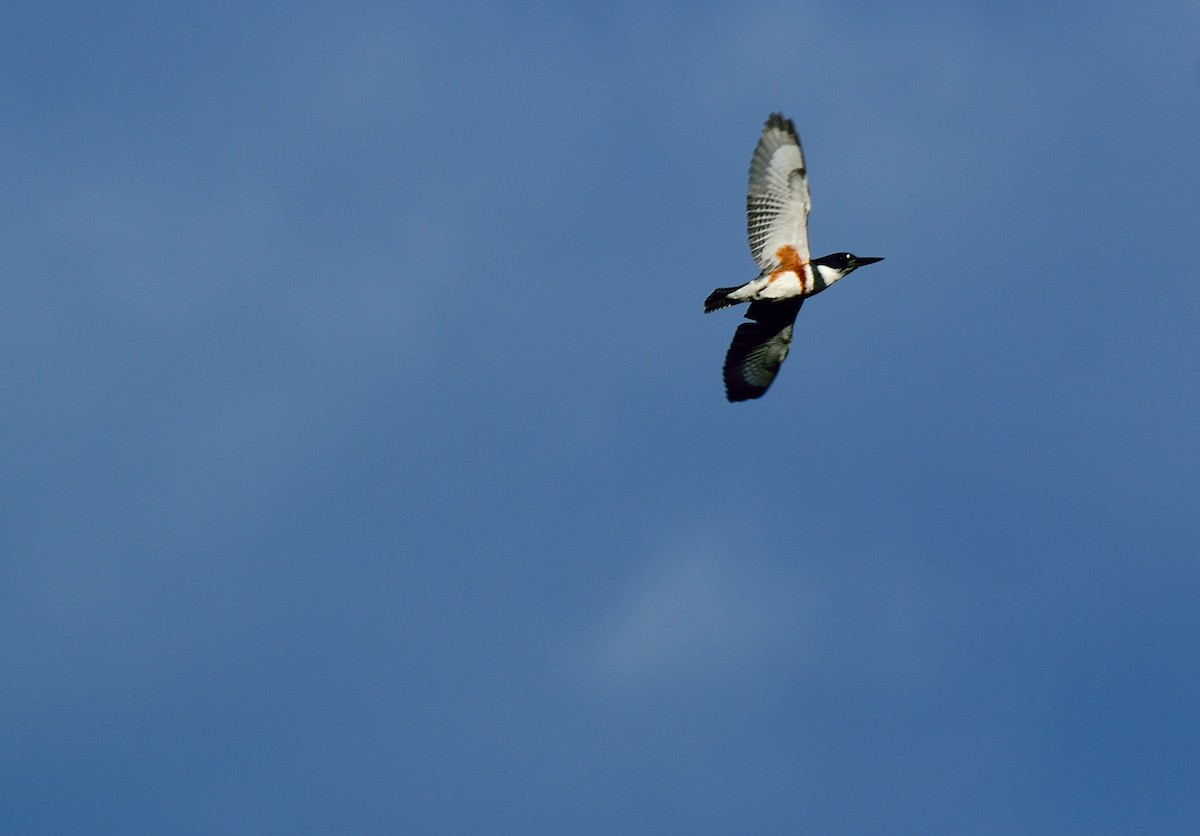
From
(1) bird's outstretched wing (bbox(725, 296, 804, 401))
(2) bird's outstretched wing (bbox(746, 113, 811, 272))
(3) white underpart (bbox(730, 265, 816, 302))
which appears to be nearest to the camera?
(2) bird's outstretched wing (bbox(746, 113, 811, 272))

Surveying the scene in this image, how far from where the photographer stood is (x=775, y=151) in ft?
122

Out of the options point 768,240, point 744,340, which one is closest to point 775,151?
point 768,240

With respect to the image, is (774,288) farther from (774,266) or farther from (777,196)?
(777,196)

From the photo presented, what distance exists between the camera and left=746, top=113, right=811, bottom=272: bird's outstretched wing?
37188 mm

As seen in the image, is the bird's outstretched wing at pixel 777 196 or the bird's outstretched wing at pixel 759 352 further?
the bird's outstretched wing at pixel 759 352

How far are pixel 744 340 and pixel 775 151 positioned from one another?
14.8 ft

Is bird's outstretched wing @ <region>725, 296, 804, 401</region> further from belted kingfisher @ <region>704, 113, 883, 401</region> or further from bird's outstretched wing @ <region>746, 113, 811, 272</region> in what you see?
bird's outstretched wing @ <region>746, 113, 811, 272</region>

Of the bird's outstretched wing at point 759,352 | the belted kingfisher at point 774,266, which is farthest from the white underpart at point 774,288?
the bird's outstretched wing at point 759,352

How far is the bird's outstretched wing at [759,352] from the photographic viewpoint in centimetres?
3925

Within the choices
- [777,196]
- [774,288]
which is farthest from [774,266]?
[777,196]

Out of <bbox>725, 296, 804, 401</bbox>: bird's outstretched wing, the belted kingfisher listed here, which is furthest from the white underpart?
<bbox>725, 296, 804, 401</bbox>: bird's outstretched wing

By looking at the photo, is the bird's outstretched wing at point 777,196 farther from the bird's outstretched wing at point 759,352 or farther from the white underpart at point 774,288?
the bird's outstretched wing at point 759,352

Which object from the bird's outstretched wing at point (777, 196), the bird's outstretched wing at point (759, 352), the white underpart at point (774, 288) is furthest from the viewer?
the bird's outstretched wing at point (759, 352)

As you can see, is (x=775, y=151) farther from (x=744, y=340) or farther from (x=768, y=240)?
(x=744, y=340)
